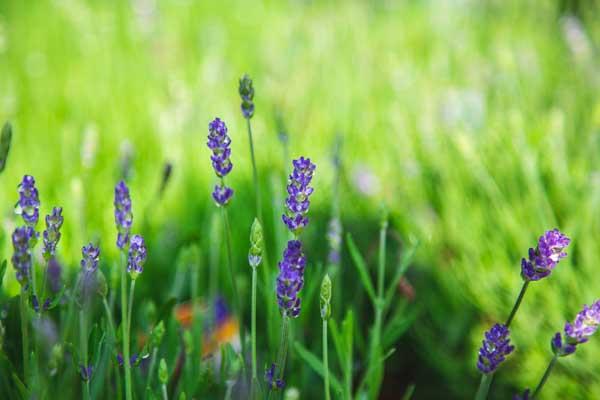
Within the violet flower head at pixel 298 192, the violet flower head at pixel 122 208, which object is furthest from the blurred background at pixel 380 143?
the violet flower head at pixel 122 208

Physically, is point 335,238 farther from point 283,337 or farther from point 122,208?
point 122,208

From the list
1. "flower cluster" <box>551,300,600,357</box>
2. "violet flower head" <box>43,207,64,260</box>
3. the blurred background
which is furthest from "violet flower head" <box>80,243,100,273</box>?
"flower cluster" <box>551,300,600,357</box>

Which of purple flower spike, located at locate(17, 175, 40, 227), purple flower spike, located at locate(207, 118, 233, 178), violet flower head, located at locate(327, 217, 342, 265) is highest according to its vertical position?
purple flower spike, located at locate(207, 118, 233, 178)

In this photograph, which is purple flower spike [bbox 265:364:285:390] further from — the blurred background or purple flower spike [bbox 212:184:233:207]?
the blurred background

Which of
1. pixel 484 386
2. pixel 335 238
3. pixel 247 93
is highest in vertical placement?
pixel 247 93

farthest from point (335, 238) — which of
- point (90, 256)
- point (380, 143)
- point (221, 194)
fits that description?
point (380, 143)
